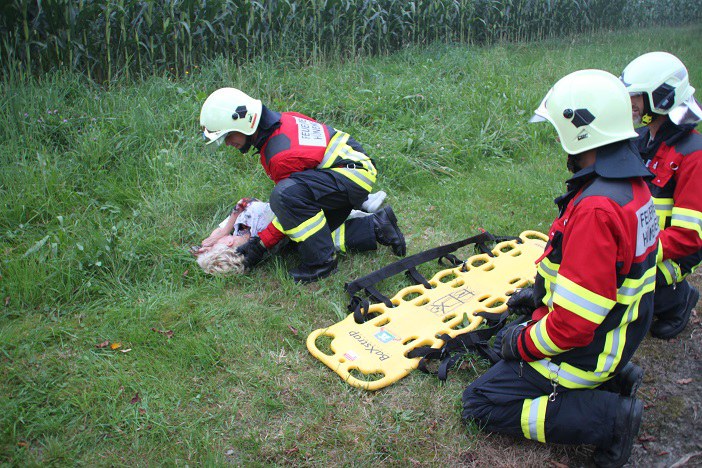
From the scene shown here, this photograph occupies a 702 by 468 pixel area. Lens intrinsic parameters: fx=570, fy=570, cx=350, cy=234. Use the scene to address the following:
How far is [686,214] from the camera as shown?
3.57 meters

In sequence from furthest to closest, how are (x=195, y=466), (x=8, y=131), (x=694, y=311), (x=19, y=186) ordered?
(x=8, y=131) < (x=19, y=186) < (x=694, y=311) < (x=195, y=466)

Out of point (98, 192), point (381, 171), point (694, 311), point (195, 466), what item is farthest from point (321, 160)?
point (694, 311)

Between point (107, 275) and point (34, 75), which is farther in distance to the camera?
point (34, 75)

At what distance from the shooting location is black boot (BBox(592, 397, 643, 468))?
Result: 9.14ft

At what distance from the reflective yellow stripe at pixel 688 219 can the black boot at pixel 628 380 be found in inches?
44.5

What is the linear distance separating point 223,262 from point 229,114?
115 cm

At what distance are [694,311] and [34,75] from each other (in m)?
6.99

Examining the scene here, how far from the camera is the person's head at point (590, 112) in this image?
2.58 m

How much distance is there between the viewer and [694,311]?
14.0ft

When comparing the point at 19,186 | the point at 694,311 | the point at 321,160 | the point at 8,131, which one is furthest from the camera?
the point at 8,131

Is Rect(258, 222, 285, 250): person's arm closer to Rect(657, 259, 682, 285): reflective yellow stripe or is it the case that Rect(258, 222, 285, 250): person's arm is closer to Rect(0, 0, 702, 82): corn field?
Rect(657, 259, 682, 285): reflective yellow stripe

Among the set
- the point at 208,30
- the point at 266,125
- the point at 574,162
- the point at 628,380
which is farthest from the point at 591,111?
the point at 208,30

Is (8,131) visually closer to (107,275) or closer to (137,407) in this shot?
(107,275)

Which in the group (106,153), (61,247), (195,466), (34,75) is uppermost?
(34,75)
